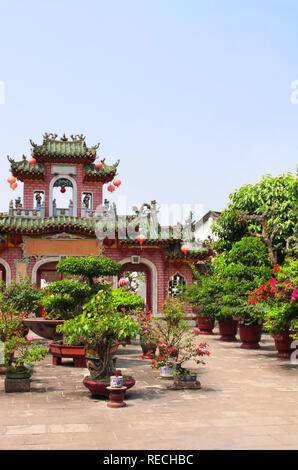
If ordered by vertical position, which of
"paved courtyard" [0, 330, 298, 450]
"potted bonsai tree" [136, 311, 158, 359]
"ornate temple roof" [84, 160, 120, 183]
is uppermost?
"ornate temple roof" [84, 160, 120, 183]

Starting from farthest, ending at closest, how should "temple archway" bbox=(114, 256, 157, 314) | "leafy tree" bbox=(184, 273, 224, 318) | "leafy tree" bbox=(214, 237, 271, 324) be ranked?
1. "temple archway" bbox=(114, 256, 157, 314)
2. "leafy tree" bbox=(184, 273, 224, 318)
3. "leafy tree" bbox=(214, 237, 271, 324)

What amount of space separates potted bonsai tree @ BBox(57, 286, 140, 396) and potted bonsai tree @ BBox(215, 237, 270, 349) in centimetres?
645

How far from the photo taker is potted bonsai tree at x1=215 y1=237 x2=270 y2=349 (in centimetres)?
1436

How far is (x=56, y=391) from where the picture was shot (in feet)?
28.1

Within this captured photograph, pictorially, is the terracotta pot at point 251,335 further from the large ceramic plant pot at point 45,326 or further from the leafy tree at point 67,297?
the large ceramic plant pot at point 45,326

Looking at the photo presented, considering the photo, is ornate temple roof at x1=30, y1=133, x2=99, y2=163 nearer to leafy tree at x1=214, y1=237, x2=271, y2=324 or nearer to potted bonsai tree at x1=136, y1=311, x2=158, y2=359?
leafy tree at x1=214, y1=237, x2=271, y2=324

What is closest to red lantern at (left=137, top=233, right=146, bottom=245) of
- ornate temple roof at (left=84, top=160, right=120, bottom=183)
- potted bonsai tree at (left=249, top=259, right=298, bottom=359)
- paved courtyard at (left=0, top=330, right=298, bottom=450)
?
ornate temple roof at (left=84, top=160, right=120, bottom=183)

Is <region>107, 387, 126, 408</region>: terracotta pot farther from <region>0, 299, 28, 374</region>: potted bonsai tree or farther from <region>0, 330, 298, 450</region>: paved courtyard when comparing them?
<region>0, 299, 28, 374</region>: potted bonsai tree

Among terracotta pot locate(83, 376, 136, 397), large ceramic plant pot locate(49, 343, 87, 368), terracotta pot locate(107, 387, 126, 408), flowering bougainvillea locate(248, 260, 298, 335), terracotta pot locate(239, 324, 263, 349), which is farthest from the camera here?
terracotta pot locate(239, 324, 263, 349)

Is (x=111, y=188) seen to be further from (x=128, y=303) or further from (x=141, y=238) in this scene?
(x=128, y=303)

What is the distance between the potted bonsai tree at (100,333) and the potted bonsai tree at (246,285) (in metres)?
6.45

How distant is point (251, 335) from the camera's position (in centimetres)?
1508

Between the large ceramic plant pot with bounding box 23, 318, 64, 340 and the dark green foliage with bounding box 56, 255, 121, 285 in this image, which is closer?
the dark green foliage with bounding box 56, 255, 121, 285

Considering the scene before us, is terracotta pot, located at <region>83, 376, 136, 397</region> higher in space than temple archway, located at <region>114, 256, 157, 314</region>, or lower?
lower
